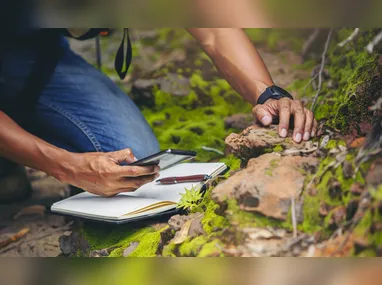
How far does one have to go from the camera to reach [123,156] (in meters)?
1.67

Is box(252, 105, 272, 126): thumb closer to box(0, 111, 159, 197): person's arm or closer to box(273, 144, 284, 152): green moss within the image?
box(273, 144, 284, 152): green moss

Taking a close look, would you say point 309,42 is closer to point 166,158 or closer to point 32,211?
point 166,158

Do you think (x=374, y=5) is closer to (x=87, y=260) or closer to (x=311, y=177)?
(x=311, y=177)

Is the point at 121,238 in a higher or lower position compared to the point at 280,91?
lower

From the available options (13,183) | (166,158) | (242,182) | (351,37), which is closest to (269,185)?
(242,182)

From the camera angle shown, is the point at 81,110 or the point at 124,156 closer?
the point at 124,156

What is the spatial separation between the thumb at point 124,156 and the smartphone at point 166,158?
54 millimetres

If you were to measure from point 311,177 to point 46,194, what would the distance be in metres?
1.04

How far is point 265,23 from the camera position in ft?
5.65

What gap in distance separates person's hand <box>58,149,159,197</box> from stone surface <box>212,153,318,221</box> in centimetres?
27

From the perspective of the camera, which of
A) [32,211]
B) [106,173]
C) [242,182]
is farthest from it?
[32,211]

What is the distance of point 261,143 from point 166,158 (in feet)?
0.95

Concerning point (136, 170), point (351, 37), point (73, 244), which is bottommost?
point (73, 244)

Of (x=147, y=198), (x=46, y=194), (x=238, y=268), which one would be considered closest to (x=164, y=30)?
(x=147, y=198)
